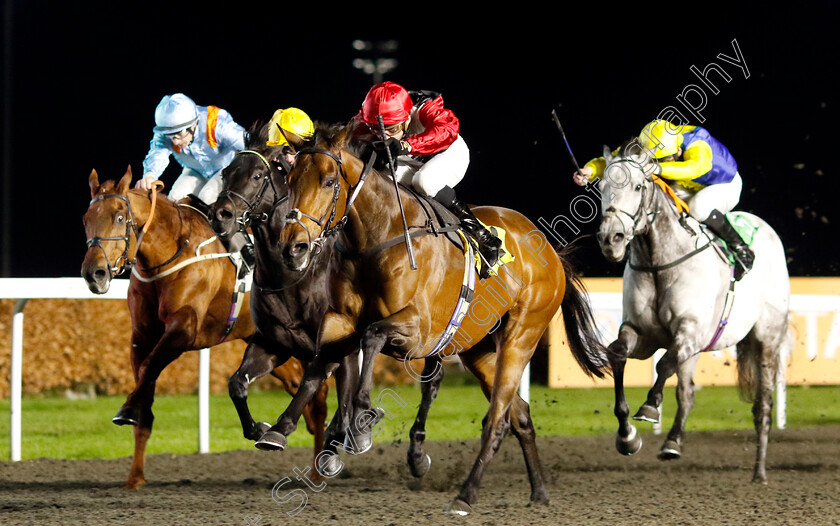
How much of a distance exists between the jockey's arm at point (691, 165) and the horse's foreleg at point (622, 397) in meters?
0.85

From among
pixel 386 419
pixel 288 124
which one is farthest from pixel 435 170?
pixel 386 419

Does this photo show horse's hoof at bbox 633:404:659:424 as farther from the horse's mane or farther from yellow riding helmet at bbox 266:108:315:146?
yellow riding helmet at bbox 266:108:315:146

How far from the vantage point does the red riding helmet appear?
13.5 ft

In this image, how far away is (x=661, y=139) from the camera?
5297mm

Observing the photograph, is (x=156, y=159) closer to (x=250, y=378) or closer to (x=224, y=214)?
(x=224, y=214)

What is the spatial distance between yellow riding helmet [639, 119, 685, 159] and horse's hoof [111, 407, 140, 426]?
9.49 feet

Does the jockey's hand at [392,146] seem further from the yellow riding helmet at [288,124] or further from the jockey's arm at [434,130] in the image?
the yellow riding helmet at [288,124]

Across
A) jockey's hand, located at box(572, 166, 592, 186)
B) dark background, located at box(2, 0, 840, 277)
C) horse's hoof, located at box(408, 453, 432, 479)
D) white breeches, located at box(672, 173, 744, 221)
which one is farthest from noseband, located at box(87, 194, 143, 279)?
dark background, located at box(2, 0, 840, 277)

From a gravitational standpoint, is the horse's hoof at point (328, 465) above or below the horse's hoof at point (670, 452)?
above

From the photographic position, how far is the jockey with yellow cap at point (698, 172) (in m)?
5.29

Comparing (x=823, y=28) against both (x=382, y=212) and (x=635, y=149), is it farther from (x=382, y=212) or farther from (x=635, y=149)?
(x=382, y=212)

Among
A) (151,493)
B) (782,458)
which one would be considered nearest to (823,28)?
(782,458)

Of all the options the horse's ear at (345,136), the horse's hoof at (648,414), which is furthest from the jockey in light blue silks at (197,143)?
the horse's hoof at (648,414)

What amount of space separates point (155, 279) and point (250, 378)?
1.30 m
